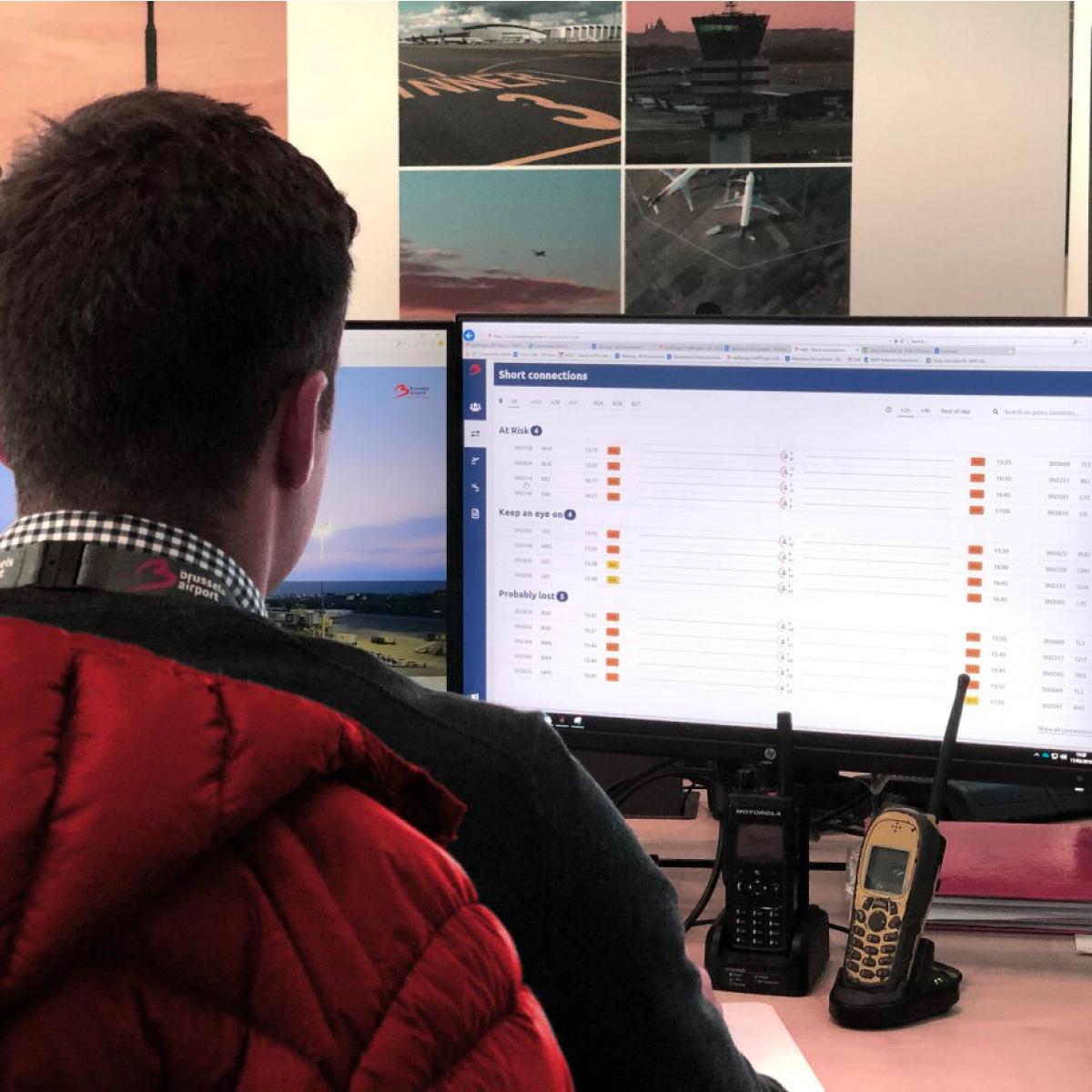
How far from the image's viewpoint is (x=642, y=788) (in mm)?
1586

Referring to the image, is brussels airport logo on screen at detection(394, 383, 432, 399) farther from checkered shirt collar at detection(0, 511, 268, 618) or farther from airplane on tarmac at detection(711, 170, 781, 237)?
airplane on tarmac at detection(711, 170, 781, 237)

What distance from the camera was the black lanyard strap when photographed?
0.72 m

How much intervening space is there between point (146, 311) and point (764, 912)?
2.45ft

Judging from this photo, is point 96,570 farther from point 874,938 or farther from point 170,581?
point 874,938

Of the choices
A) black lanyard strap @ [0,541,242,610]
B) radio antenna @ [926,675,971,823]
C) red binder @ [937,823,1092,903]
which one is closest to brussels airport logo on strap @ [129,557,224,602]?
black lanyard strap @ [0,541,242,610]

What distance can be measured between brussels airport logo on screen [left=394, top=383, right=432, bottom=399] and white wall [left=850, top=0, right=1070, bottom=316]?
1066mm

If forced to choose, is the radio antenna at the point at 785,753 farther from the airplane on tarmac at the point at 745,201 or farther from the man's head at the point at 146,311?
the airplane on tarmac at the point at 745,201

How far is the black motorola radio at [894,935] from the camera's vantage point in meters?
1.11

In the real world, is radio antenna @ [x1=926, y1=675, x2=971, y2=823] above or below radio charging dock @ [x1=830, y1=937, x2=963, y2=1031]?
above

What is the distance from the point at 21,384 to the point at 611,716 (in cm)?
76

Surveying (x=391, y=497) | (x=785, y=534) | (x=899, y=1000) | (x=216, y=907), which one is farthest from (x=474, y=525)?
(x=216, y=907)

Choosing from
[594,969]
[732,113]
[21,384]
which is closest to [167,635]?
[21,384]

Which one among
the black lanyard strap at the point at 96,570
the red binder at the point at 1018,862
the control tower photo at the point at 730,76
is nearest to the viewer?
the black lanyard strap at the point at 96,570

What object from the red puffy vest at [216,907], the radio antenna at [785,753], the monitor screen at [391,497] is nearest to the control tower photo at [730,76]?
the monitor screen at [391,497]
